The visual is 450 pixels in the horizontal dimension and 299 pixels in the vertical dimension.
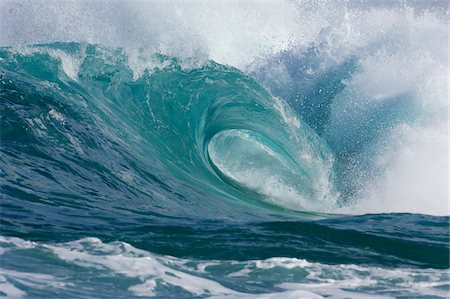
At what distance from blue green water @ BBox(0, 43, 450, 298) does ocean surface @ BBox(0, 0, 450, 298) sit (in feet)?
0.10

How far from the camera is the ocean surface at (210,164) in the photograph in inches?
193

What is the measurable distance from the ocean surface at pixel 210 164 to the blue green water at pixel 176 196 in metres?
0.03

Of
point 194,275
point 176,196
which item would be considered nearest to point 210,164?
point 176,196

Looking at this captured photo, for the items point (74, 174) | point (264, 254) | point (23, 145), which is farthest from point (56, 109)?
point (264, 254)

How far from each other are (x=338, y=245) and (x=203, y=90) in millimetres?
6271

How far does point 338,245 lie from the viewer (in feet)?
19.6

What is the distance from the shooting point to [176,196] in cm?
830

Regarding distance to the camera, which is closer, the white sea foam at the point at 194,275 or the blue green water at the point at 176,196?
the white sea foam at the point at 194,275

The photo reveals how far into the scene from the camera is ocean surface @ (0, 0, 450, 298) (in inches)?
193

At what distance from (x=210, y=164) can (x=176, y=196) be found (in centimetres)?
211

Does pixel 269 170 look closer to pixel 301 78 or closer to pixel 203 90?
pixel 203 90

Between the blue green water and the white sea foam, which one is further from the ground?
the blue green water

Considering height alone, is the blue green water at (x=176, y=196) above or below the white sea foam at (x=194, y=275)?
above

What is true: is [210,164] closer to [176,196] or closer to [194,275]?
[176,196]
